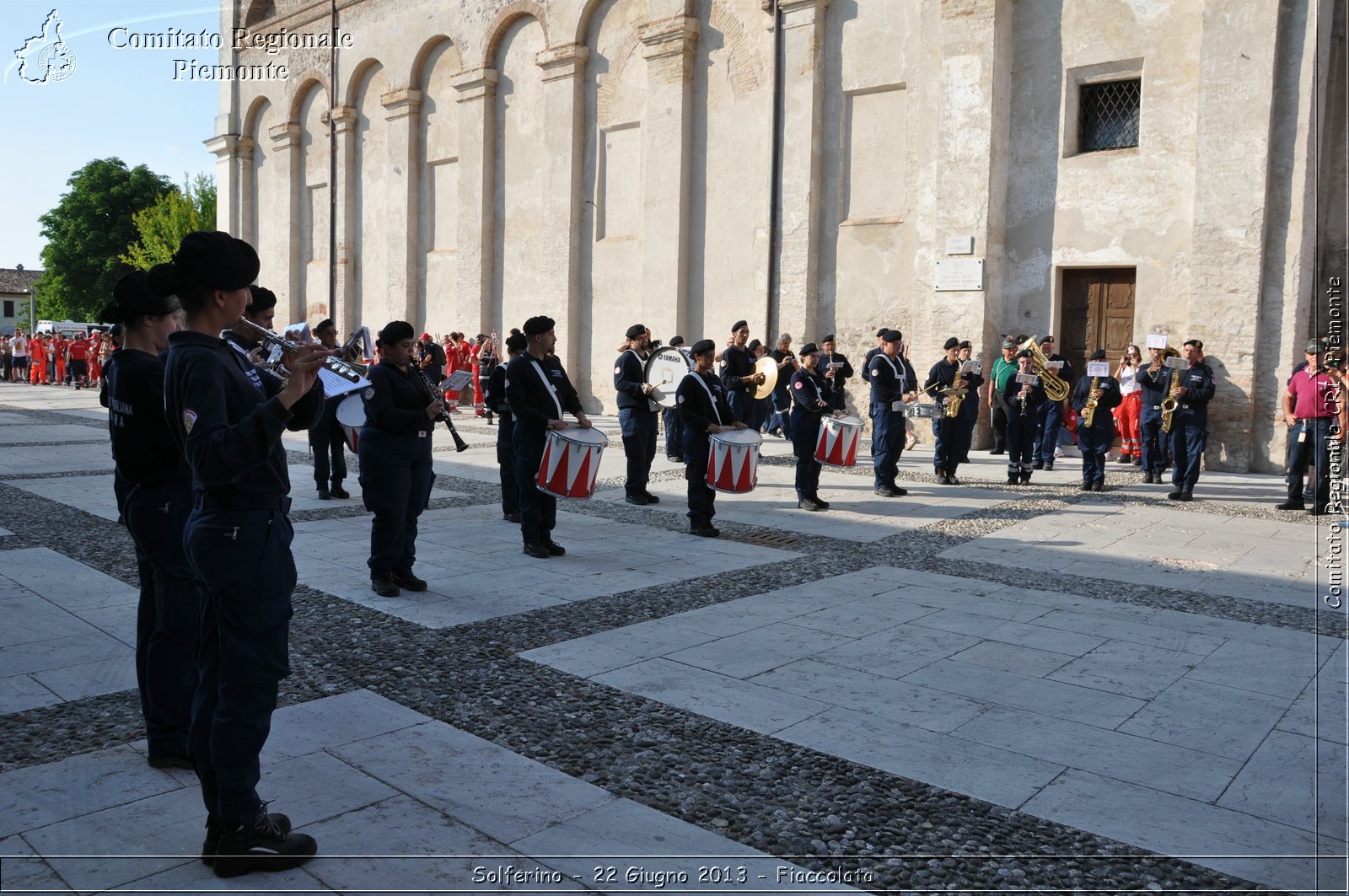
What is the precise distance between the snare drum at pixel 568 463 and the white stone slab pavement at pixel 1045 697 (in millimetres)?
1832

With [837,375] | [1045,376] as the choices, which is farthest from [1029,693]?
[1045,376]

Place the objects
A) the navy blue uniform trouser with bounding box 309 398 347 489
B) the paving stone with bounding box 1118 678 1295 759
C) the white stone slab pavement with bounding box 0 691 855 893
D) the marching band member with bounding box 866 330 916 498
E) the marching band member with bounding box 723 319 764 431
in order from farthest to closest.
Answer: the marching band member with bounding box 723 319 764 431, the marching band member with bounding box 866 330 916 498, the navy blue uniform trouser with bounding box 309 398 347 489, the paving stone with bounding box 1118 678 1295 759, the white stone slab pavement with bounding box 0 691 855 893

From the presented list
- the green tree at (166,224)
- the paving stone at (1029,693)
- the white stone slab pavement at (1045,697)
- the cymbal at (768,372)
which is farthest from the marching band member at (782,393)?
the green tree at (166,224)

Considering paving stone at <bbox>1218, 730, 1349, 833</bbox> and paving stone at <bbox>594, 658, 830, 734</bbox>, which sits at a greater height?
paving stone at <bbox>594, 658, 830, 734</bbox>

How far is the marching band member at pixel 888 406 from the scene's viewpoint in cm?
1171

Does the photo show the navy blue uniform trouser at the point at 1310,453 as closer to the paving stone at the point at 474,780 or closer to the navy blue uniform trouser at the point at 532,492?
the navy blue uniform trouser at the point at 532,492

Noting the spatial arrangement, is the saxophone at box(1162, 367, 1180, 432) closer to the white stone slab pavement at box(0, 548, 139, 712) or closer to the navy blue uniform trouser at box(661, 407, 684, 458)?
the navy blue uniform trouser at box(661, 407, 684, 458)

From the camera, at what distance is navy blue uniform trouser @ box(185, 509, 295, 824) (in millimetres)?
3123

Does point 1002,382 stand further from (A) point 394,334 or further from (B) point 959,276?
(A) point 394,334

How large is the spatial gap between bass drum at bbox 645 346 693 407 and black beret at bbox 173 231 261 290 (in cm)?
831

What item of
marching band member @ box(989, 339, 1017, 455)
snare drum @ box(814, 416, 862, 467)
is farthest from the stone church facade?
snare drum @ box(814, 416, 862, 467)

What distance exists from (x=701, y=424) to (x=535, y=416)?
1768 mm

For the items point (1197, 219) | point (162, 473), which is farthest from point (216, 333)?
point (1197, 219)

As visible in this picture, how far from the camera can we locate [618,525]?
986 centimetres
